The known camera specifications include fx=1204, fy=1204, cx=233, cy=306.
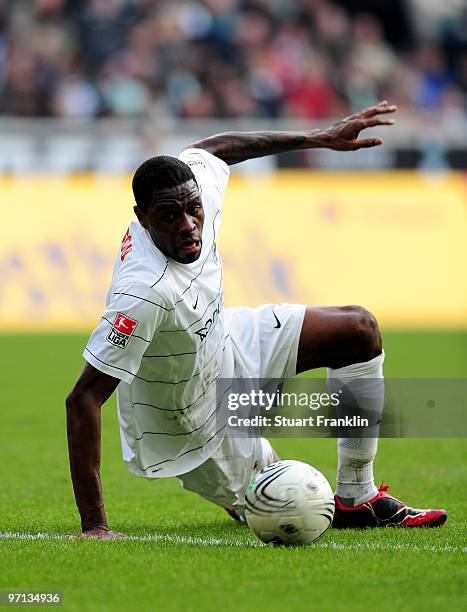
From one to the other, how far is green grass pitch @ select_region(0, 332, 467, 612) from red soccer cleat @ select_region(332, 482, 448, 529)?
165mm

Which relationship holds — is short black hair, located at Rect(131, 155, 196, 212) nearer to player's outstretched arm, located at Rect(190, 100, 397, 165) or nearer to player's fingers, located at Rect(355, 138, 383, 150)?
player's outstretched arm, located at Rect(190, 100, 397, 165)

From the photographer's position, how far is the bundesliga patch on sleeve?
205 inches

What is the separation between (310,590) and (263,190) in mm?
14071

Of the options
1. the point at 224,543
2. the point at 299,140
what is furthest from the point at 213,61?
the point at 224,543

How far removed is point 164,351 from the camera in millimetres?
5578

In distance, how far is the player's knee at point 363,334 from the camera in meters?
5.89

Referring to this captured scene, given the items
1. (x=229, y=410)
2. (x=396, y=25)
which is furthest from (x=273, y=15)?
(x=229, y=410)

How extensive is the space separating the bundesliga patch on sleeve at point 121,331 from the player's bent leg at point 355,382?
3.72 feet

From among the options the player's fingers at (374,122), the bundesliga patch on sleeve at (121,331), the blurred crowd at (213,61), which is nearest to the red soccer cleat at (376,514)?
the bundesliga patch on sleeve at (121,331)

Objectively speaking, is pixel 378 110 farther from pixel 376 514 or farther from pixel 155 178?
pixel 376 514

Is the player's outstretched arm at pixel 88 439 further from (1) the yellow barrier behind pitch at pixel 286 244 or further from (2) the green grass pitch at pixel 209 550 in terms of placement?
(1) the yellow barrier behind pitch at pixel 286 244

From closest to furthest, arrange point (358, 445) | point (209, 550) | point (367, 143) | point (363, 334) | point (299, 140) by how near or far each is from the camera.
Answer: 1. point (209, 550)
2. point (363, 334)
3. point (358, 445)
4. point (367, 143)
5. point (299, 140)

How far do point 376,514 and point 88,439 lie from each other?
158 cm

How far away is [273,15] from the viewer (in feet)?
76.1
